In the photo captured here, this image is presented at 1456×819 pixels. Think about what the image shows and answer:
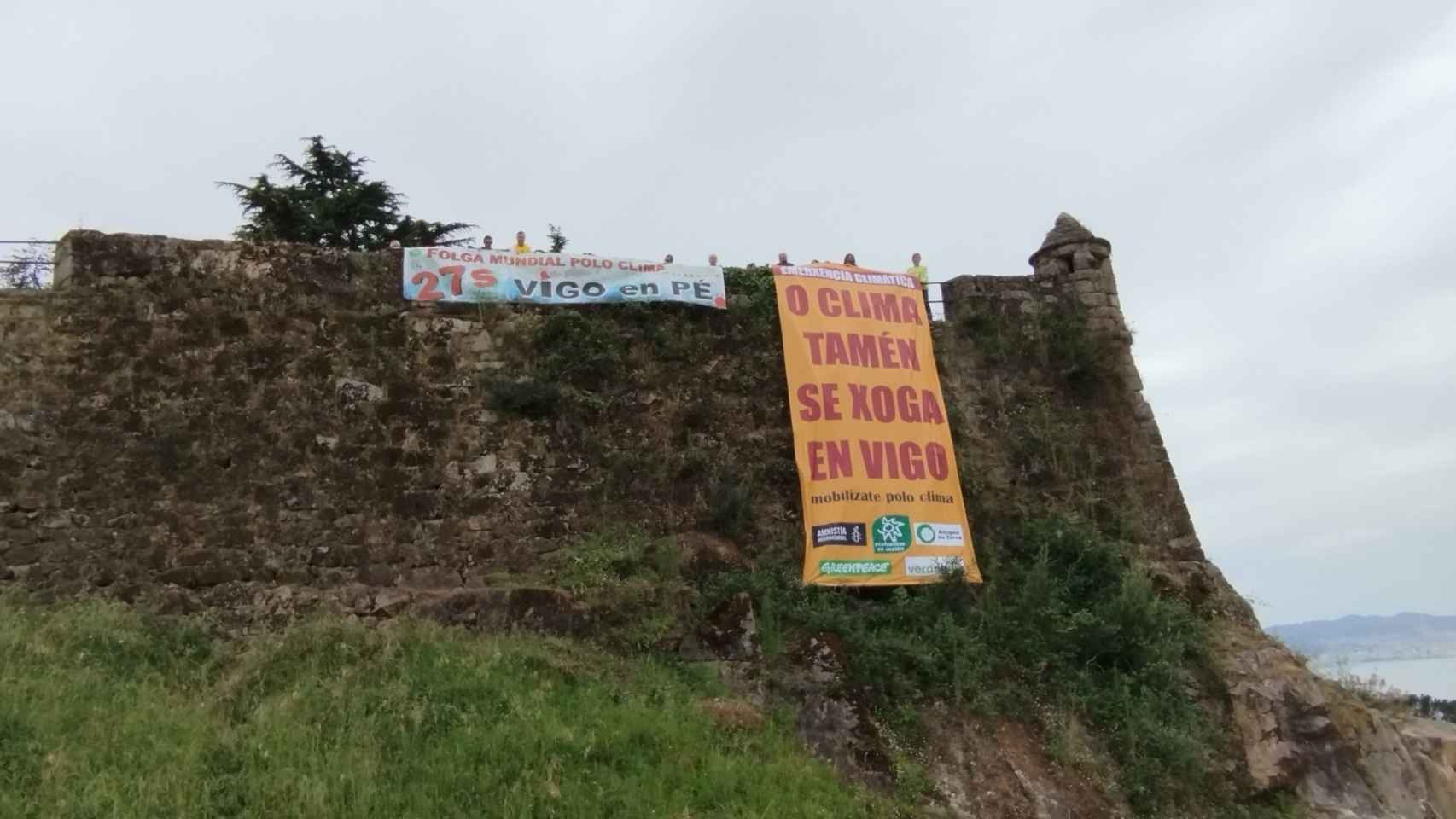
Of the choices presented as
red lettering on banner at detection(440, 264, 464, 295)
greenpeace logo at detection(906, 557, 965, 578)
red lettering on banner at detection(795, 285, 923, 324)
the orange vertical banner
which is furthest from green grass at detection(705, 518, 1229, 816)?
red lettering on banner at detection(440, 264, 464, 295)

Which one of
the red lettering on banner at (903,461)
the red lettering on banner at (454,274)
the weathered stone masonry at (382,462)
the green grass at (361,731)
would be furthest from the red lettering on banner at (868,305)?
the green grass at (361,731)

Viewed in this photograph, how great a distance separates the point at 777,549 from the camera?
9.72 meters

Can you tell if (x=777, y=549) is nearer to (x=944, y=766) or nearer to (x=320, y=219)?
(x=944, y=766)

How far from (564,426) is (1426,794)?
851 centimetres

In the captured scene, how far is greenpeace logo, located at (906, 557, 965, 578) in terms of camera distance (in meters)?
9.73

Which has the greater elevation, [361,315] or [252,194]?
[252,194]

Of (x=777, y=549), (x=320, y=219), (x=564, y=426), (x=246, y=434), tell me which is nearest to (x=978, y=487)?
(x=777, y=549)

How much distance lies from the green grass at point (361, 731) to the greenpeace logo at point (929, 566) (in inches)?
100

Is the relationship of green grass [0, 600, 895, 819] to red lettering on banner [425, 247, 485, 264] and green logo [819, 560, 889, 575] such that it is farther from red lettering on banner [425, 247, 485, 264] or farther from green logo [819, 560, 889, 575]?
red lettering on banner [425, 247, 485, 264]

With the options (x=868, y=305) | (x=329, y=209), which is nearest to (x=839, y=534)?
(x=868, y=305)

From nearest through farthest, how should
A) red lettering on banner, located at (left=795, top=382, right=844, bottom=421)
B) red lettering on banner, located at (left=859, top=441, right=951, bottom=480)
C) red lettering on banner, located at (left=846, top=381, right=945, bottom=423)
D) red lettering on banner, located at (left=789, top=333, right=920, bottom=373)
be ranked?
red lettering on banner, located at (left=859, top=441, right=951, bottom=480), red lettering on banner, located at (left=795, top=382, right=844, bottom=421), red lettering on banner, located at (left=846, top=381, right=945, bottom=423), red lettering on banner, located at (left=789, top=333, right=920, bottom=373)

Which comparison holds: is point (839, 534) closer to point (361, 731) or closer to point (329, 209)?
point (361, 731)

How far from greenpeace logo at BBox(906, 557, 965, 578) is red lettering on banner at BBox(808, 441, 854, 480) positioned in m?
1.01

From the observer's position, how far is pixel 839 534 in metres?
9.72
